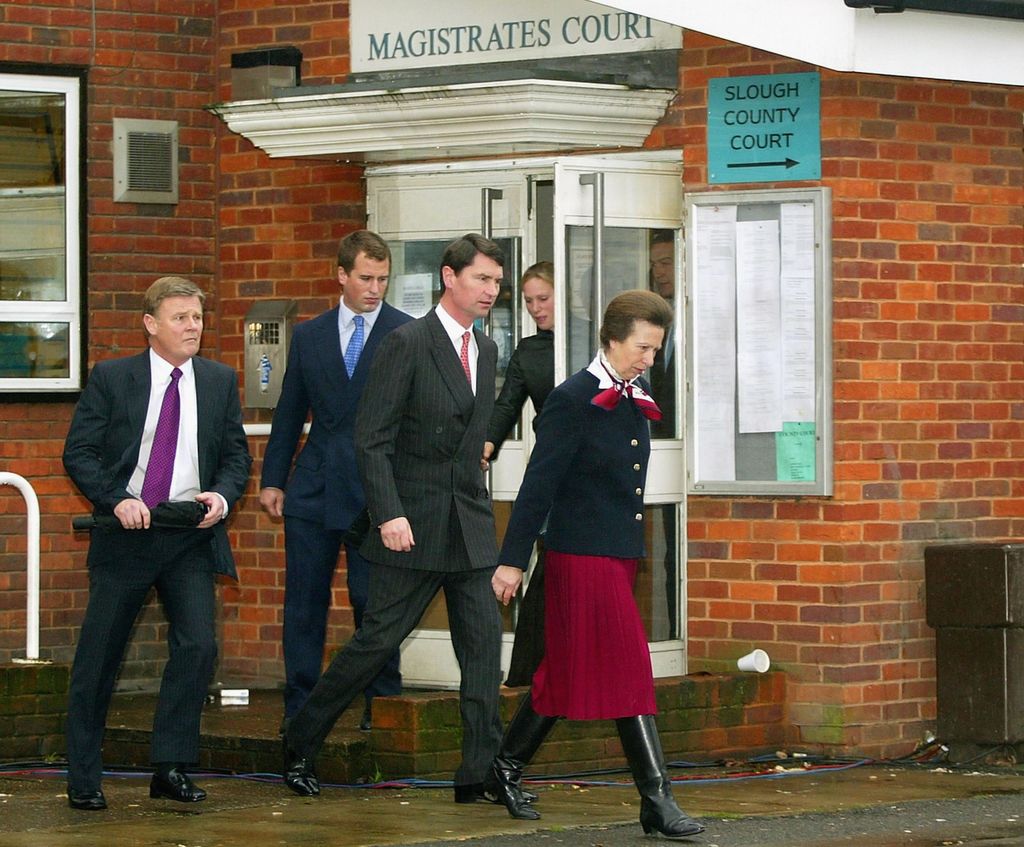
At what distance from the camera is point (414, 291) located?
35.2 ft

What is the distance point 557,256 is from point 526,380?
55 cm

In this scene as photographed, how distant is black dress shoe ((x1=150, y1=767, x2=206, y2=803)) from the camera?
8281 millimetres

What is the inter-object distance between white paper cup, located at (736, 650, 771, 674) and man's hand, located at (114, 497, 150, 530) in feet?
10.2

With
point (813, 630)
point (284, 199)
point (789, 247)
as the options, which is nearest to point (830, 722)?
point (813, 630)

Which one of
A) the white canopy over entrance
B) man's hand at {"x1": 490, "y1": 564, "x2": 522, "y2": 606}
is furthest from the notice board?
man's hand at {"x1": 490, "y1": 564, "x2": 522, "y2": 606}

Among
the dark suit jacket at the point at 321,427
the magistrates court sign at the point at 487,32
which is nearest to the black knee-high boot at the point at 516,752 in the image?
the dark suit jacket at the point at 321,427

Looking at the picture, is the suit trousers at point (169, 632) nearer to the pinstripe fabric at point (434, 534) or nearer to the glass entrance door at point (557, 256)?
the pinstripe fabric at point (434, 534)

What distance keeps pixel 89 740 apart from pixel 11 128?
3901 millimetres

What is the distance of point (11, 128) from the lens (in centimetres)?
1102

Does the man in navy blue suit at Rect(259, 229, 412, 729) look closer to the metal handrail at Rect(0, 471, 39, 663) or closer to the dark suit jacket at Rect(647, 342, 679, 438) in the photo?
the metal handrail at Rect(0, 471, 39, 663)

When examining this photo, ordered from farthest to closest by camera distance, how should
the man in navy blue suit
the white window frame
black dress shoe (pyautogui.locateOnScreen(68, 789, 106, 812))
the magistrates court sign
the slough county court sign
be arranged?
1. the white window frame
2. the magistrates court sign
3. the slough county court sign
4. the man in navy blue suit
5. black dress shoe (pyautogui.locateOnScreen(68, 789, 106, 812))

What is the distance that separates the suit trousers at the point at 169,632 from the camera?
26.7 feet

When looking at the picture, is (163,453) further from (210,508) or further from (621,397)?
(621,397)

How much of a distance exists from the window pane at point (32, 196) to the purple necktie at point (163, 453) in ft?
10.1
